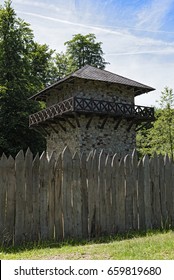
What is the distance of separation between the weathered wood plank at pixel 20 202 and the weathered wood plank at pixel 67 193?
0.71m

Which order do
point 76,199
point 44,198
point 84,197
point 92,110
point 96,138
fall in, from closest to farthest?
1. point 44,198
2. point 76,199
3. point 84,197
4. point 92,110
5. point 96,138

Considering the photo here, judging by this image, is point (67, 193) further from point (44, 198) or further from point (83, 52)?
point (83, 52)

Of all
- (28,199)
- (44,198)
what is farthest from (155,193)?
(28,199)

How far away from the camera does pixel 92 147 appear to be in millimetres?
21125

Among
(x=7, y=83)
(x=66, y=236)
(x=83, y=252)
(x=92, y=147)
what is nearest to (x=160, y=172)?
(x=66, y=236)

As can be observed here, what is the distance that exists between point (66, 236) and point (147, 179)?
2051mm

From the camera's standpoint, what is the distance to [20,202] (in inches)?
215

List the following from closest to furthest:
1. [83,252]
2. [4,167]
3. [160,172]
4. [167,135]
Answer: [83,252]
[4,167]
[160,172]
[167,135]

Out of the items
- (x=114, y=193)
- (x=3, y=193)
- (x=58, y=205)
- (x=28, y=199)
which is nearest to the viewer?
(x=3, y=193)

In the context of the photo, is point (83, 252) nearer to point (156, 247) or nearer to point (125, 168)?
point (156, 247)

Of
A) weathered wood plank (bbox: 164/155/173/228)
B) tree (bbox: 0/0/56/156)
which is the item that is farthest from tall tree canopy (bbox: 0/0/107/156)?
weathered wood plank (bbox: 164/155/173/228)

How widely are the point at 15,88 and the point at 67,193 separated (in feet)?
69.4

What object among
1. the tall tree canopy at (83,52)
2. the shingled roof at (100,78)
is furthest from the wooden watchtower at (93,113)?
the tall tree canopy at (83,52)

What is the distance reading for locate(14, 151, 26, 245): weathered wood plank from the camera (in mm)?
5422
